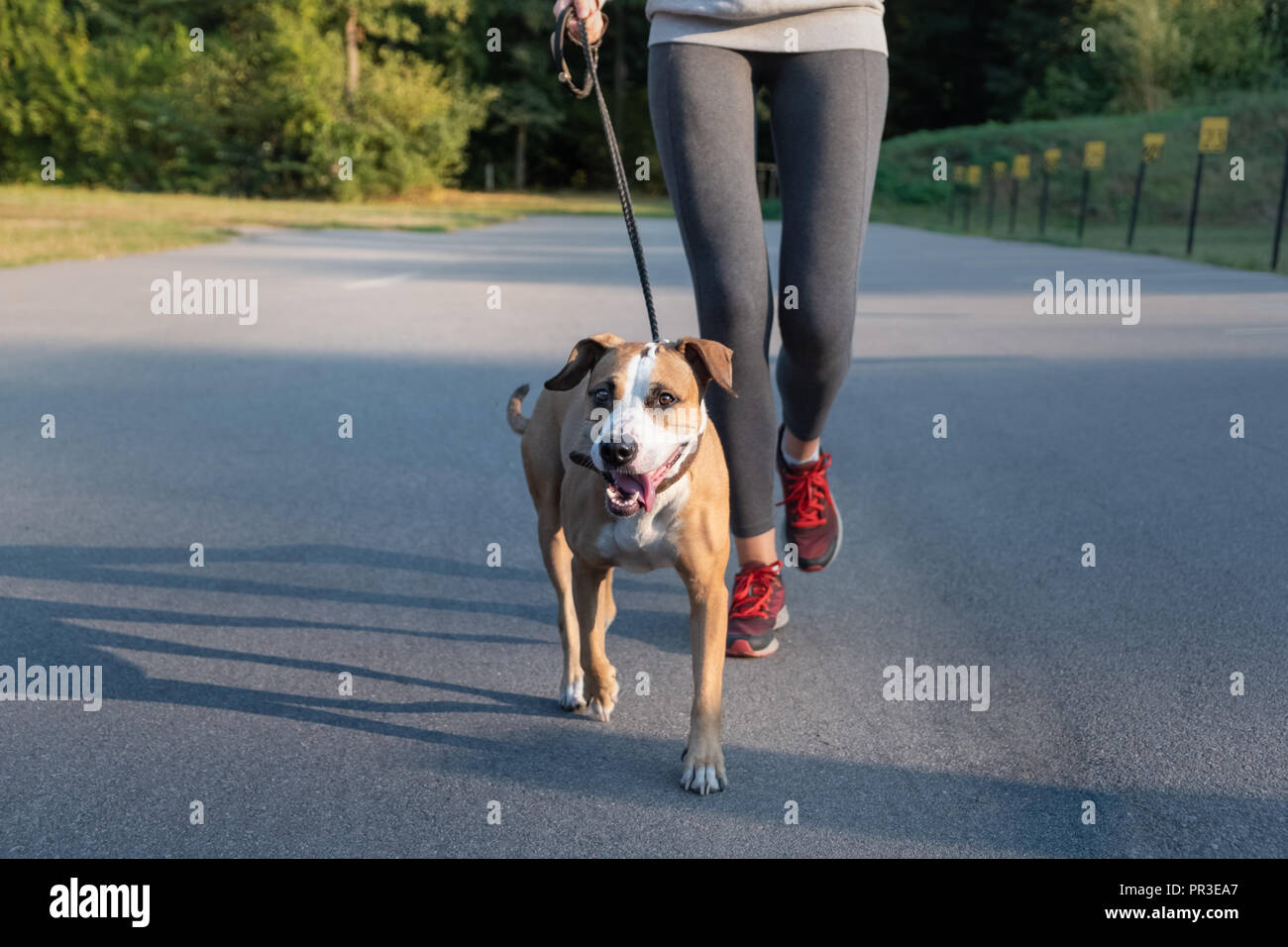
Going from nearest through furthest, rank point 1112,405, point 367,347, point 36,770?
1. point 36,770
2. point 1112,405
3. point 367,347

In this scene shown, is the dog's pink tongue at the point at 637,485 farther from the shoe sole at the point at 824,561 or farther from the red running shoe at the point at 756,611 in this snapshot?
the shoe sole at the point at 824,561

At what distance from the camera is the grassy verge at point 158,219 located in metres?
16.4

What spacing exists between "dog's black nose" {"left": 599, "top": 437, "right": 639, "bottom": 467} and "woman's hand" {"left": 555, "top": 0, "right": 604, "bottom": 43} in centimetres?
135

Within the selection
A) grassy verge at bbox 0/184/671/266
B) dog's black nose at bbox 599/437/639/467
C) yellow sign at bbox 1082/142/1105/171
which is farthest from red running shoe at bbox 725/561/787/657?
yellow sign at bbox 1082/142/1105/171

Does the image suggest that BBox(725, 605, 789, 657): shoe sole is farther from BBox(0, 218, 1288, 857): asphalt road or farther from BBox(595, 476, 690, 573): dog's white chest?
BBox(595, 476, 690, 573): dog's white chest

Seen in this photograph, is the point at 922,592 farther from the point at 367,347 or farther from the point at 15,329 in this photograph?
the point at 15,329

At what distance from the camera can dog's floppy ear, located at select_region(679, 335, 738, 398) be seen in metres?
2.85

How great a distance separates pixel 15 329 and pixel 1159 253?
14069mm

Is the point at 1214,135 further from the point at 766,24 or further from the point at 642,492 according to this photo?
the point at 642,492

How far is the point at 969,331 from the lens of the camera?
10.1 meters

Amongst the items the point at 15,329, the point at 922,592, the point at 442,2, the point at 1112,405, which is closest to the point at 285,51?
the point at 442,2

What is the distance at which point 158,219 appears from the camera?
75.8ft

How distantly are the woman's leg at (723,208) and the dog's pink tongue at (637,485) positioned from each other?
892 millimetres

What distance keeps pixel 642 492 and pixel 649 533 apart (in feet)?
0.53
